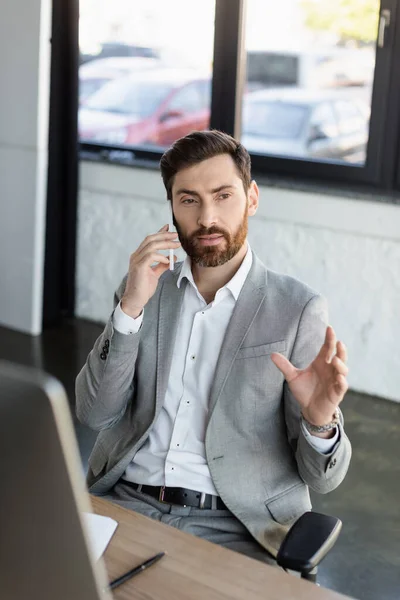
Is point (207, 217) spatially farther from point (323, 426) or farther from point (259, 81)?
point (259, 81)

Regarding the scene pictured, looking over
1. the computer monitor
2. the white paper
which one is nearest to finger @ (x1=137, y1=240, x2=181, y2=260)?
the white paper

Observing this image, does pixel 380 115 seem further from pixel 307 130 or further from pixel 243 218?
pixel 243 218

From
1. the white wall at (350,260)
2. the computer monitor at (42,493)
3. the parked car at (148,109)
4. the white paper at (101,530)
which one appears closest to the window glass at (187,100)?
the parked car at (148,109)

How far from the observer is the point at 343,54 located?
4.28 meters

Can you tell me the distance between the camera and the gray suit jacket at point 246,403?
178 centimetres

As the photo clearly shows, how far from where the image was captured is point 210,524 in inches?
69.6

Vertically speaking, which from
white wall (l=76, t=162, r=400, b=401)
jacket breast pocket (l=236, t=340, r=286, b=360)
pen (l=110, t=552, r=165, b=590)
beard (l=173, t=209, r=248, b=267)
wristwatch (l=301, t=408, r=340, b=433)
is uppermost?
beard (l=173, t=209, r=248, b=267)

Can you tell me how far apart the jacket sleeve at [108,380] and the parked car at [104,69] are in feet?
10.9

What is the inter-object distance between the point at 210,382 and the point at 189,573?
0.59m

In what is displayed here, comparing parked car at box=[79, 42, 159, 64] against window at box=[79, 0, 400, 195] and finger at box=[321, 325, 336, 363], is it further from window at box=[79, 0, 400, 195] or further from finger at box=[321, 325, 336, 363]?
finger at box=[321, 325, 336, 363]

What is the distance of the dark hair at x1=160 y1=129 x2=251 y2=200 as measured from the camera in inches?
77.5

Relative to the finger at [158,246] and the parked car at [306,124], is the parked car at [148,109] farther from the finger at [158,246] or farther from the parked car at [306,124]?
the finger at [158,246]

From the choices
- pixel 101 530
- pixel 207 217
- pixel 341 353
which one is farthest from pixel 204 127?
pixel 101 530

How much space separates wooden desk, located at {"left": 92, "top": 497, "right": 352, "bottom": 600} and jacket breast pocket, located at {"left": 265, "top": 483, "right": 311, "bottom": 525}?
14.1 inches
